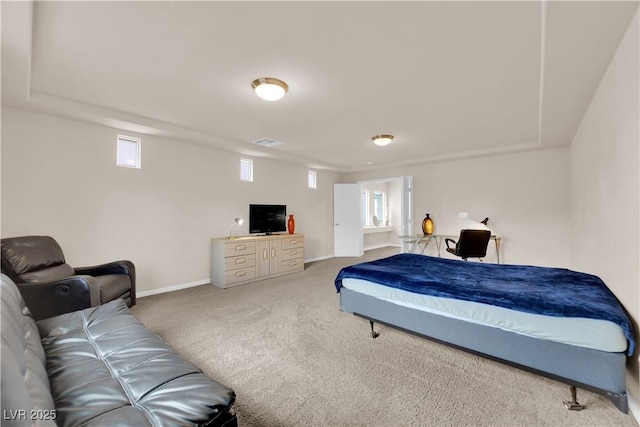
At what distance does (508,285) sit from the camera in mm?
2199

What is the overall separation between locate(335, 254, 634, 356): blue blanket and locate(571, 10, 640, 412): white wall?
15 cm

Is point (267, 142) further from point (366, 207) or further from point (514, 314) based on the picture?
point (366, 207)

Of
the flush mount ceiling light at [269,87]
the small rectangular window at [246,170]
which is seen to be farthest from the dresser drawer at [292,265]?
the flush mount ceiling light at [269,87]

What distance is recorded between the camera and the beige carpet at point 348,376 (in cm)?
161

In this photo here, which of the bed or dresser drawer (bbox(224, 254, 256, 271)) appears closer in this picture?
the bed

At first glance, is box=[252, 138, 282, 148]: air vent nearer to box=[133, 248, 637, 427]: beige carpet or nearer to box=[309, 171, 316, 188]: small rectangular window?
box=[309, 171, 316, 188]: small rectangular window

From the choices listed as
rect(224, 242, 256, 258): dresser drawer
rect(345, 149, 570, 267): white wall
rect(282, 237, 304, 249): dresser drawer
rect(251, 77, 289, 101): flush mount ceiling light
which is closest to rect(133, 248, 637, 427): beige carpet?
rect(224, 242, 256, 258): dresser drawer

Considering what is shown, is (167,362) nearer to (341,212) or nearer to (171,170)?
(171,170)

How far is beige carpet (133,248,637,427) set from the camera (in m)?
1.61

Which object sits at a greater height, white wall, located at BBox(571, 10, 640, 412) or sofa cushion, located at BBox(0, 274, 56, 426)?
white wall, located at BBox(571, 10, 640, 412)

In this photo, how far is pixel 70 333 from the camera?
1.63 metres

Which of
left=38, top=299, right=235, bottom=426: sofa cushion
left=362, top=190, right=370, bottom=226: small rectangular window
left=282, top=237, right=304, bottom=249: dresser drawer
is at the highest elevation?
left=362, top=190, right=370, bottom=226: small rectangular window

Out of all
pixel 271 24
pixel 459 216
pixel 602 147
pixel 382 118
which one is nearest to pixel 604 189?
pixel 602 147

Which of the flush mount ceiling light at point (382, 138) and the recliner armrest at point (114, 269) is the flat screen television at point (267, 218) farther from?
the flush mount ceiling light at point (382, 138)
